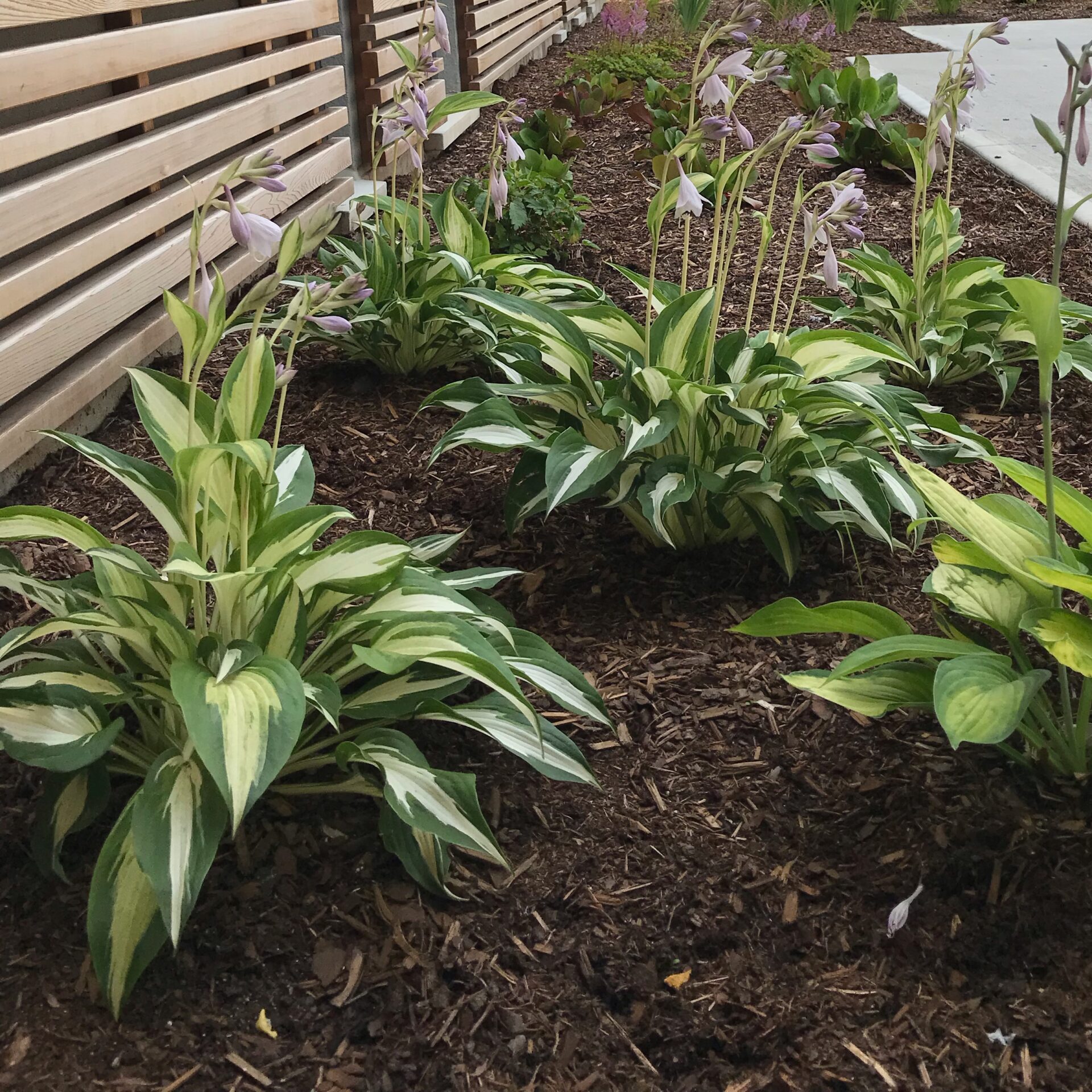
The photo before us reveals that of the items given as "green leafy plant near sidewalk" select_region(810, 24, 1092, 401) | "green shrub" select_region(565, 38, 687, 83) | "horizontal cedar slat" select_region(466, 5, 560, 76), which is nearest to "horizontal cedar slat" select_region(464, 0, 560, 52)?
"horizontal cedar slat" select_region(466, 5, 560, 76)

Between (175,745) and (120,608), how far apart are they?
232 mm

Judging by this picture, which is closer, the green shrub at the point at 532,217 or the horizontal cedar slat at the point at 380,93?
the green shrub at the point at 532,217

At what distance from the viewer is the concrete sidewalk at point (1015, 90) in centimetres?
552

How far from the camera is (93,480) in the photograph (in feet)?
8.91

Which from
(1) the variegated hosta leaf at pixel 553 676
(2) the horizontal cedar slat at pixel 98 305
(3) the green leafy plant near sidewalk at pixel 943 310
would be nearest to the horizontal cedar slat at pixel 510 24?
(2) the horizontal cedar slat at pixel 98 305

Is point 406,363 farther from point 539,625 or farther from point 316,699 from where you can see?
point 316,699

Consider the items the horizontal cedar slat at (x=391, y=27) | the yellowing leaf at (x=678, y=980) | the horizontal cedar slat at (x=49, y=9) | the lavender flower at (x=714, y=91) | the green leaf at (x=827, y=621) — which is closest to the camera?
the yellowing leaf at (x=678, y=980)

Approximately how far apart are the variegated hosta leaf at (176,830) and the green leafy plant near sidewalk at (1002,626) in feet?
3.01

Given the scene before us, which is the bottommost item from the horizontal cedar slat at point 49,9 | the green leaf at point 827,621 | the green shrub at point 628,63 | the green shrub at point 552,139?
the green leaf at point 827,621

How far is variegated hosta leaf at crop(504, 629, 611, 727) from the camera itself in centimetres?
179

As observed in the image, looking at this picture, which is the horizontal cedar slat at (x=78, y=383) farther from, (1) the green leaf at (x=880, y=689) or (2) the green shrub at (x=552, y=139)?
(2) the green shrub at (x=552, y=139)

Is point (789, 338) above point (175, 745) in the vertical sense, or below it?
above

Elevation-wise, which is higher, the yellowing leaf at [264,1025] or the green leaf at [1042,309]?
the green leaf at [1042,309]

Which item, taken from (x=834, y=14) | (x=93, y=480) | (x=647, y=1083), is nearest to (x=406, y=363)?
(x=93, y=480)
